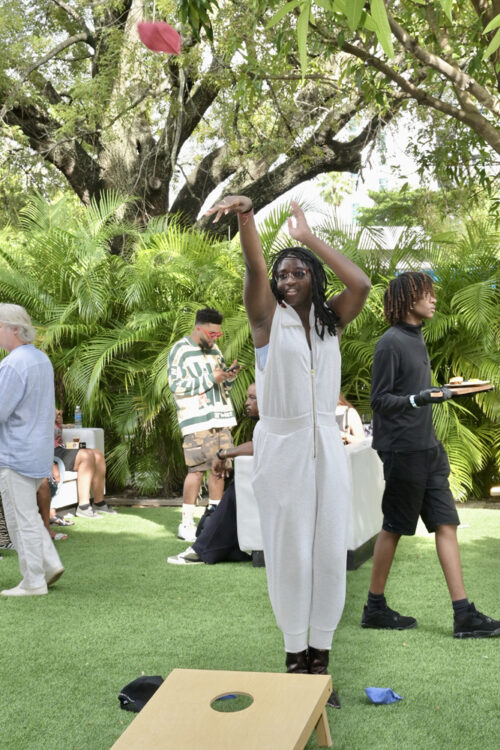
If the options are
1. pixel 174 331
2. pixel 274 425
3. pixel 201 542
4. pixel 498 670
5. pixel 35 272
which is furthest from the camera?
pixel 35 272

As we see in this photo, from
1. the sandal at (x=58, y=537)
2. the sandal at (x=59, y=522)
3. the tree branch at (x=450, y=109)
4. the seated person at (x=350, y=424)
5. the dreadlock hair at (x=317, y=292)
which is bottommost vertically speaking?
the sandal at (x=58, y=537)

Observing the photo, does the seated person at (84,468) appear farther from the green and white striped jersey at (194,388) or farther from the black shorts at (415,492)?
the black shorts at (415,492)

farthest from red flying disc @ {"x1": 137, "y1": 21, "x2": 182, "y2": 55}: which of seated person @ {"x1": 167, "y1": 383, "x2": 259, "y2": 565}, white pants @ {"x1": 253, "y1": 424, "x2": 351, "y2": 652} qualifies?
seated person @ {"x1": 167, "y1": 383, "x2": 259, "y2": 565}

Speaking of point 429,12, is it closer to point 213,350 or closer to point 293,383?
point 213,350

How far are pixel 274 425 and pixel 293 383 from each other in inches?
7.3

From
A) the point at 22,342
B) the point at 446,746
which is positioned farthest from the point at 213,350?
the point at 446,746

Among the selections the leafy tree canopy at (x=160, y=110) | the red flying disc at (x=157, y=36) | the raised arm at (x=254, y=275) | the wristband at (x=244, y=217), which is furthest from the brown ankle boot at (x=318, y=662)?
the leafy tree canopy at (x=160, y=110)

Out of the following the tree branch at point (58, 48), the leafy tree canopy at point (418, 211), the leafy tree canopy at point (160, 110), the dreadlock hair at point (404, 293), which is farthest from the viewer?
the tree branch at point (58, 48)

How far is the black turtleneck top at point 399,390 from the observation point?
178 inches

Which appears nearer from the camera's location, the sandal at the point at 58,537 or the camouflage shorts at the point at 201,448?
the camouflage shorts at the point at 201,448

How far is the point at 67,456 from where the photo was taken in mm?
9078

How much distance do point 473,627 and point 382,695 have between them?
3.39 feet

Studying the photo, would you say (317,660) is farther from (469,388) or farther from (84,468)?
(84,468)

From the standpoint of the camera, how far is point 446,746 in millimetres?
3207
